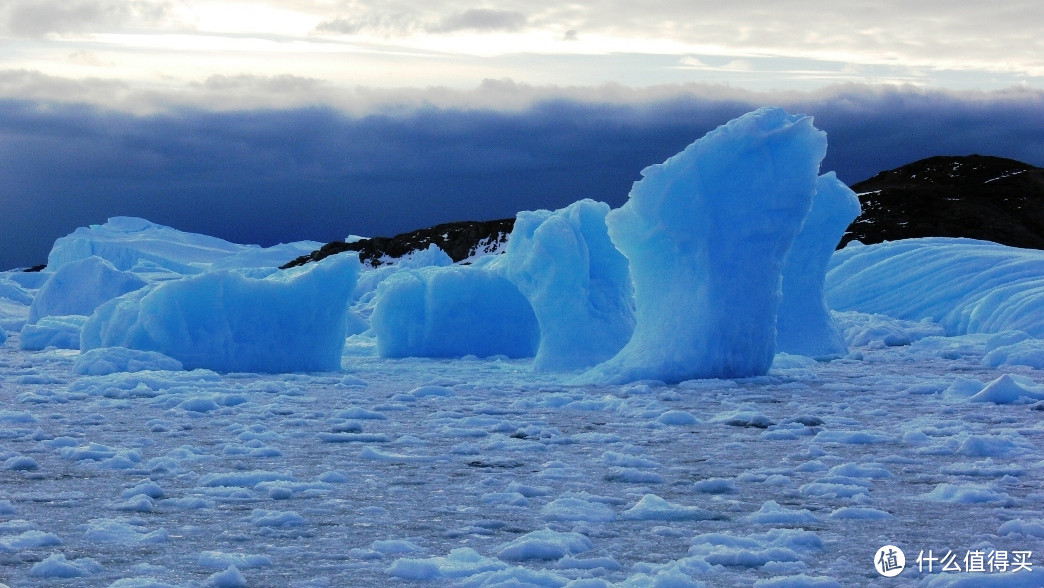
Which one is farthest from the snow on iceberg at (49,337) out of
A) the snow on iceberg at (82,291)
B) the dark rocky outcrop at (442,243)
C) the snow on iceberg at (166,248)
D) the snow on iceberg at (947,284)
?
the dark rocky outcrop at (442,243)

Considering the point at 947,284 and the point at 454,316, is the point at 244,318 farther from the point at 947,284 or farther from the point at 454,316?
the point at 947,284

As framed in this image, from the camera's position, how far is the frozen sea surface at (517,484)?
4.61 meters

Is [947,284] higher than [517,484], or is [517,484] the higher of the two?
[517,484]

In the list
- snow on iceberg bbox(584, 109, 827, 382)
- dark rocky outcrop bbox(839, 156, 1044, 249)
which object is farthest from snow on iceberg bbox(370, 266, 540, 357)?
dark rocky outcrop bbox(839, 156, 1044, 249)

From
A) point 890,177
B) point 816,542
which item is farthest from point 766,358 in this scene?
point 890,177

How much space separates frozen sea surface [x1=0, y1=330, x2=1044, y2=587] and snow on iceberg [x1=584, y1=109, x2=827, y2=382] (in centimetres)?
89

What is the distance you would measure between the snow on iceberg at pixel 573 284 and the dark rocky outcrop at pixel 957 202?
123ft

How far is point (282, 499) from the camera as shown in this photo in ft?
19.7

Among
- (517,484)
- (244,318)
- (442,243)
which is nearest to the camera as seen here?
(517,484)

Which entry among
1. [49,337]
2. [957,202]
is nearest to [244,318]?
[49,337]

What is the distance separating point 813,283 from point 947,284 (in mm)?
7473

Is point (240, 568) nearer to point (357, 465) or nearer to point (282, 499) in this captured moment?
point (282, 499)

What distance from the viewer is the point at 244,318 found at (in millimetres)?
14328

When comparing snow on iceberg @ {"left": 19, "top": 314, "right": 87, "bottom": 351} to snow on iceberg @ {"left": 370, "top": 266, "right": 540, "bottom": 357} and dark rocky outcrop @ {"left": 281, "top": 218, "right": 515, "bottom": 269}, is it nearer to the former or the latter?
snow on iceberg @ {"left": 370, "top": 266, "right": 540, "bottom": 357}
